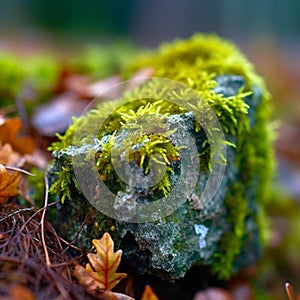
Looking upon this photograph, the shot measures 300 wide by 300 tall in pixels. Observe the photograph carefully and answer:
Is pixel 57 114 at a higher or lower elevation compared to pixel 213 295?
higher

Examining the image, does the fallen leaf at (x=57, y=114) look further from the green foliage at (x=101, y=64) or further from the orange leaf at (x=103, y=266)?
the orange leaf at (x=103, y=266)

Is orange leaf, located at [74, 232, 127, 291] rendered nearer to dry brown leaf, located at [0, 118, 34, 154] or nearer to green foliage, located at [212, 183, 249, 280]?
green foliage, located at [212, 183, 249, 280]

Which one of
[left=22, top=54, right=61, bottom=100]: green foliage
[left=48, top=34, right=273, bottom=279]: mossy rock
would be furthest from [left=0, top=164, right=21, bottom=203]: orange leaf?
[left=22, top=54, right=61, bottom=100]: green foliage

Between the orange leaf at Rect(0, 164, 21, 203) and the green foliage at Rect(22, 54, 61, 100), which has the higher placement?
the green foliage at Rect(22, 54, 61, 100)

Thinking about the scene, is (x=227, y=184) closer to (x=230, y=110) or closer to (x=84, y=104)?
(x=230, y=110)

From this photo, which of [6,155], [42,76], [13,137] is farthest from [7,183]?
[42,76]

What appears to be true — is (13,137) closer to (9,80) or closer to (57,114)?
(57,114)

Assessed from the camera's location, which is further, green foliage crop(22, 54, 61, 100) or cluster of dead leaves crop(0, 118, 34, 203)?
green foliage crop(22, 54, 61, 100)
